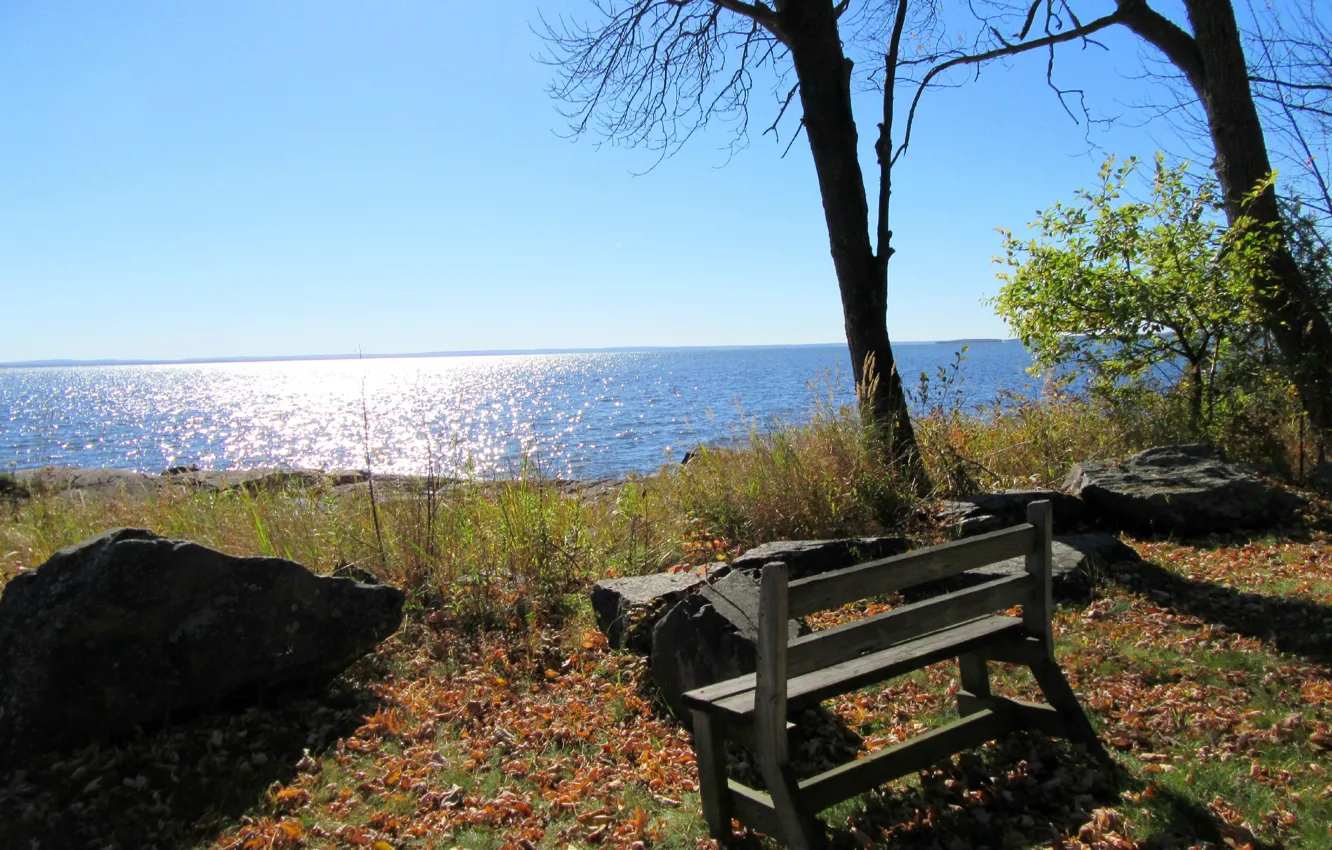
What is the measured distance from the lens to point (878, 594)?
3186 mm

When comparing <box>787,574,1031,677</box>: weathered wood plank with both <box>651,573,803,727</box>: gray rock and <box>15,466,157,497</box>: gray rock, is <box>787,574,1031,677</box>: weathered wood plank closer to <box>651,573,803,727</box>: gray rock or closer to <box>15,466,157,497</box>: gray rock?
<box>651,573,803,727</box>: gray rock

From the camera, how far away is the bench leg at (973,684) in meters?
4.13

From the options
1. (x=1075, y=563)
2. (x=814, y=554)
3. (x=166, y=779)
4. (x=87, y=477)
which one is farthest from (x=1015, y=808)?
(x=87, y=477)

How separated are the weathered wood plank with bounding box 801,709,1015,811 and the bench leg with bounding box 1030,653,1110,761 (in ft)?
0.72

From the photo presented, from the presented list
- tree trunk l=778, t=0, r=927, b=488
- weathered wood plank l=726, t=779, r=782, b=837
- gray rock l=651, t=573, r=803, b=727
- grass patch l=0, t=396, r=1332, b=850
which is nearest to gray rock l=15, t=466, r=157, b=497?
grass patch l=0, t=396, r=1332, b=850

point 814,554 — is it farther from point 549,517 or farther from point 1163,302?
point 1163,302

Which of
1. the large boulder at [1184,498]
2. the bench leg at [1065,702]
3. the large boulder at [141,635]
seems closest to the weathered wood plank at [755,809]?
the bench leg at [1065,702]

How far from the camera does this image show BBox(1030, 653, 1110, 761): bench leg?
150 inches

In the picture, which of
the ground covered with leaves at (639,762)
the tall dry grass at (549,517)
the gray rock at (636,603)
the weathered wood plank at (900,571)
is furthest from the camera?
the tall dry grass at (549,517)

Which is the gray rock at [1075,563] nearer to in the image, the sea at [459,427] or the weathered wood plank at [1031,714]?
the weathered wood plank at [1031,714]

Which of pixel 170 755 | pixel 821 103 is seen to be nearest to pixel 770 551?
pixel 170 755

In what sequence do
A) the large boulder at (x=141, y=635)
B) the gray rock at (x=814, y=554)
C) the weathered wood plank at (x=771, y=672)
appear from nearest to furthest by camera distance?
the weathered wood plank at (x=771, y=672) → the large boulder at (x=141, y=635) → the gray rock at (x=814, y=554)

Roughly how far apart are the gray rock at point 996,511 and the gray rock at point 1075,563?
0.47 m

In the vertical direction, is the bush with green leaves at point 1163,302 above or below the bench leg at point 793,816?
above
